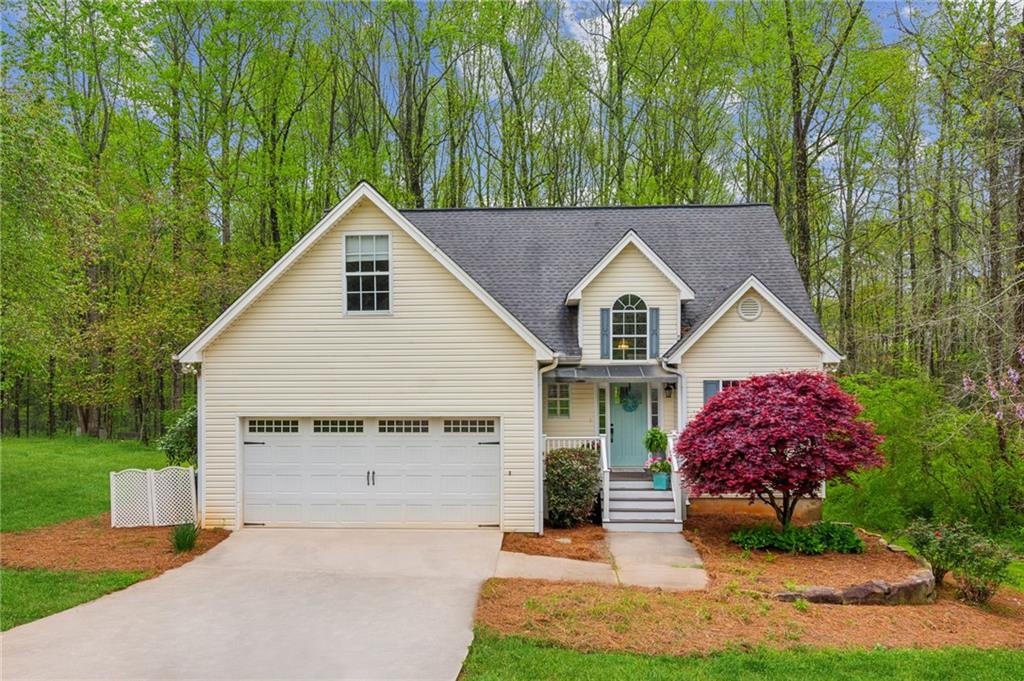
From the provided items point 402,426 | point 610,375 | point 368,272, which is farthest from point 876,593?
point 368,272

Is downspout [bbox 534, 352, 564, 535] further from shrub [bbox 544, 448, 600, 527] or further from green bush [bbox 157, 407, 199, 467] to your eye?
green bush [bbox 157, 407, 199, 467]

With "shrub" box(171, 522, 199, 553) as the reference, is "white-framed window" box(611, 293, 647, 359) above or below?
above

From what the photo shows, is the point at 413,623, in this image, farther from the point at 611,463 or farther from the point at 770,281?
the point at 770,281

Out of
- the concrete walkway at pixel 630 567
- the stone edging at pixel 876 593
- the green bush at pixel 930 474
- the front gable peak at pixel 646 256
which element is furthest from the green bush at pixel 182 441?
the green bush at pixel 930 474

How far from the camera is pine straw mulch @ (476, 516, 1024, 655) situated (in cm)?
729

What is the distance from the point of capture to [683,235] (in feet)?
57.6

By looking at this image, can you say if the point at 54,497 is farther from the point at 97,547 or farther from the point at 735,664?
the point at 735,664

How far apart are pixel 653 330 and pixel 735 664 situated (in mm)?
9148

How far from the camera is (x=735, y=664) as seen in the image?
6.65 metres

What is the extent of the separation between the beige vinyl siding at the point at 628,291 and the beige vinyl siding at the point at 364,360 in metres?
3.00

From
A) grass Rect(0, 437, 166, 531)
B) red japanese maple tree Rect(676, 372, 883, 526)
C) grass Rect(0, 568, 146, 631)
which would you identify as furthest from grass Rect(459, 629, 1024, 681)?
grass Rect(0, 437, 166, 531)

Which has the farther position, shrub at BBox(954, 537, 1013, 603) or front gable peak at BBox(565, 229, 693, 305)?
front gable peak at BBox(565, 229, 693, 305)

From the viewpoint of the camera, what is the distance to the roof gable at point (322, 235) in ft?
41.0

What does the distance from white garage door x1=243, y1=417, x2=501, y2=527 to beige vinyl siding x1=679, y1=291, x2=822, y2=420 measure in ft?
15.4
